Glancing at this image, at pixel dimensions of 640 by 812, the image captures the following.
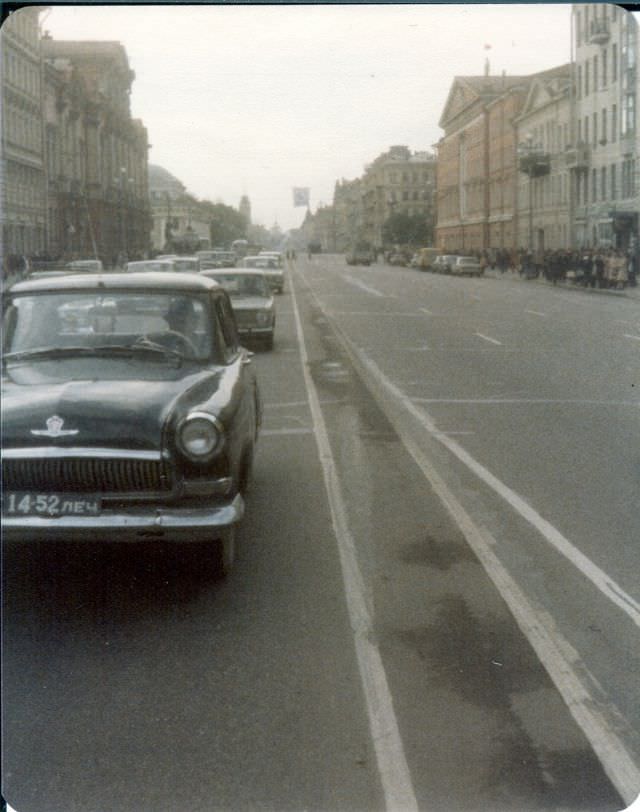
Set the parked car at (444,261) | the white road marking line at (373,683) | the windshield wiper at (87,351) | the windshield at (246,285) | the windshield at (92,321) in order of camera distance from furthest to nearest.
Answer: the windshield at (246,285) < the parked car at (444,261) < the windshield at (92,321) < the windshield wiper at (87,351) < the white road marking line at (373,683)

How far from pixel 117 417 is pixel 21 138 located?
1.20 meters

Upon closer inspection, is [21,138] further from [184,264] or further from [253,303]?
[253,303]

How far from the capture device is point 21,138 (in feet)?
14.2

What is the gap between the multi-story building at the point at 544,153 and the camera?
552 cm

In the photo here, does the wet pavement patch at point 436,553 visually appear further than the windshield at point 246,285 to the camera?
No

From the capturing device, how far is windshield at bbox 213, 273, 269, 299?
14.5m

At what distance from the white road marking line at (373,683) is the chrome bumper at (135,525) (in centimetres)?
70

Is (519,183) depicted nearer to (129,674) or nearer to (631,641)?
(631,641)

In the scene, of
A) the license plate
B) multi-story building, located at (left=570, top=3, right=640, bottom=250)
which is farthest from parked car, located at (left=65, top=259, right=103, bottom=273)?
multi-story building, located at (left=570, top=3, right=640, bottom=250)

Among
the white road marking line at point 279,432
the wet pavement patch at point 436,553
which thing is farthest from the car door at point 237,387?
the white road marking line at point 279,432

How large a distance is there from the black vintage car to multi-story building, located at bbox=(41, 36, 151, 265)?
346 millimetres

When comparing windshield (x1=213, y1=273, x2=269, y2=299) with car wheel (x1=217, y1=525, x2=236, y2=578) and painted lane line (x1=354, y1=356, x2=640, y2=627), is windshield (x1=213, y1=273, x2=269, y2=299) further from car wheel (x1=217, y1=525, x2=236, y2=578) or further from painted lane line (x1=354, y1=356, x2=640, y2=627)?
car wheel (x1=217, y1=525, x2=236, y2=578)

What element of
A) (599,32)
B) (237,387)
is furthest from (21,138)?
(599,32)

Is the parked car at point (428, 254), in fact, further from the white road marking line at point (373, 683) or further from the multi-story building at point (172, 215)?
the white road marking line at point (373, 683)
